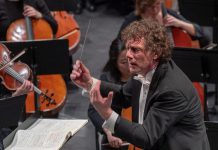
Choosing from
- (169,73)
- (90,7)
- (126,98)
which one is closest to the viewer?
(169,73)

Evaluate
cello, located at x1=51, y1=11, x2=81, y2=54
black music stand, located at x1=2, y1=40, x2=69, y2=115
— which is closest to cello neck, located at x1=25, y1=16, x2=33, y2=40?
black music stand, located at x1=2, y1=40, x2=69, y2=115

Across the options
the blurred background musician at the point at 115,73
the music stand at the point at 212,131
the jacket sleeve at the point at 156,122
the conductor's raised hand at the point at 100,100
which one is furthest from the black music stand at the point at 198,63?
the conductor's raised hand at the point at 100,100

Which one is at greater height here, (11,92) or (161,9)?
(161,9)

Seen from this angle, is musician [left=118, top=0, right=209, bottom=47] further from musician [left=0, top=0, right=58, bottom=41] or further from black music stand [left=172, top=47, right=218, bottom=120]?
musician [left=0, top=0, right=58, bottom=41]

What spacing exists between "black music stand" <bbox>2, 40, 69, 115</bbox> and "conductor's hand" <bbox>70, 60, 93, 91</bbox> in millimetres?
1149

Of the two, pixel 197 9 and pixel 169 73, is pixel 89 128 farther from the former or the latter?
pixel 169 73

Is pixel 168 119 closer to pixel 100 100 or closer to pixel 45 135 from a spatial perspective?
pixel 100 100

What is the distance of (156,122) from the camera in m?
2.75

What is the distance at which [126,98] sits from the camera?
10.8 feet

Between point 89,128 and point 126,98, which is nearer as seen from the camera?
point 126,98

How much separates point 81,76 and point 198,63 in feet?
4.96

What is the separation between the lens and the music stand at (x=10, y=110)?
3.12 metres

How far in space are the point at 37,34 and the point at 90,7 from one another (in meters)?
4.24

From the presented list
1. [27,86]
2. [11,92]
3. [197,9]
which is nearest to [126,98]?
[27,86]
